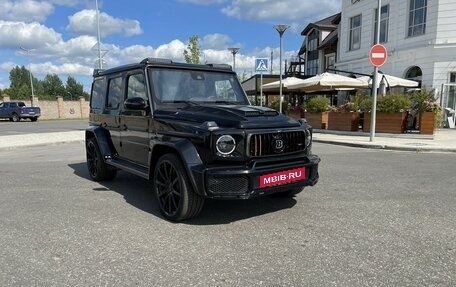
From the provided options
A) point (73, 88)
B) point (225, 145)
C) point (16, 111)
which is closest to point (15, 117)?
point (16, 111)

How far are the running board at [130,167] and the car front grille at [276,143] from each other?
68.8 inches

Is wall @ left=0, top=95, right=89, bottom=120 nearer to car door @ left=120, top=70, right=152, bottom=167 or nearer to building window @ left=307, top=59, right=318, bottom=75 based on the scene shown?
building window @ left=307, top=59, right=318, bottom=75

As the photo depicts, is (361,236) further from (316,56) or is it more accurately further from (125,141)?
(316,56)

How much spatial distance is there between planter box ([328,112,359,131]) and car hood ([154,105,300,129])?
12.8m

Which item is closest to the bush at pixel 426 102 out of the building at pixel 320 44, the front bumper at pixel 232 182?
the front bumper at pixel 232 182

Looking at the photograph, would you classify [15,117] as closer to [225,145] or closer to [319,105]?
[319,105]

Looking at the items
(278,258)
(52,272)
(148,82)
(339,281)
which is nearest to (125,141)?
(148,82)

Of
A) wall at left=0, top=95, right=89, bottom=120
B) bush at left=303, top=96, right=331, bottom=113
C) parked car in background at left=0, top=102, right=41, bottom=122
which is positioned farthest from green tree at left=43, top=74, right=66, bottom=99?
bush at left=303, top=96, right=331, bottom=113

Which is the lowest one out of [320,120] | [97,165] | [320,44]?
[97,165]

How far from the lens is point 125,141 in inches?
245

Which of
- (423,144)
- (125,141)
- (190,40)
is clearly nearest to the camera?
(125,141)

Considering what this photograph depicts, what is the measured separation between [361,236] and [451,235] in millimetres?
1000

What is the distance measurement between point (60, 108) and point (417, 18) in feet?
131

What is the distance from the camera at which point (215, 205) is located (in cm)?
557
